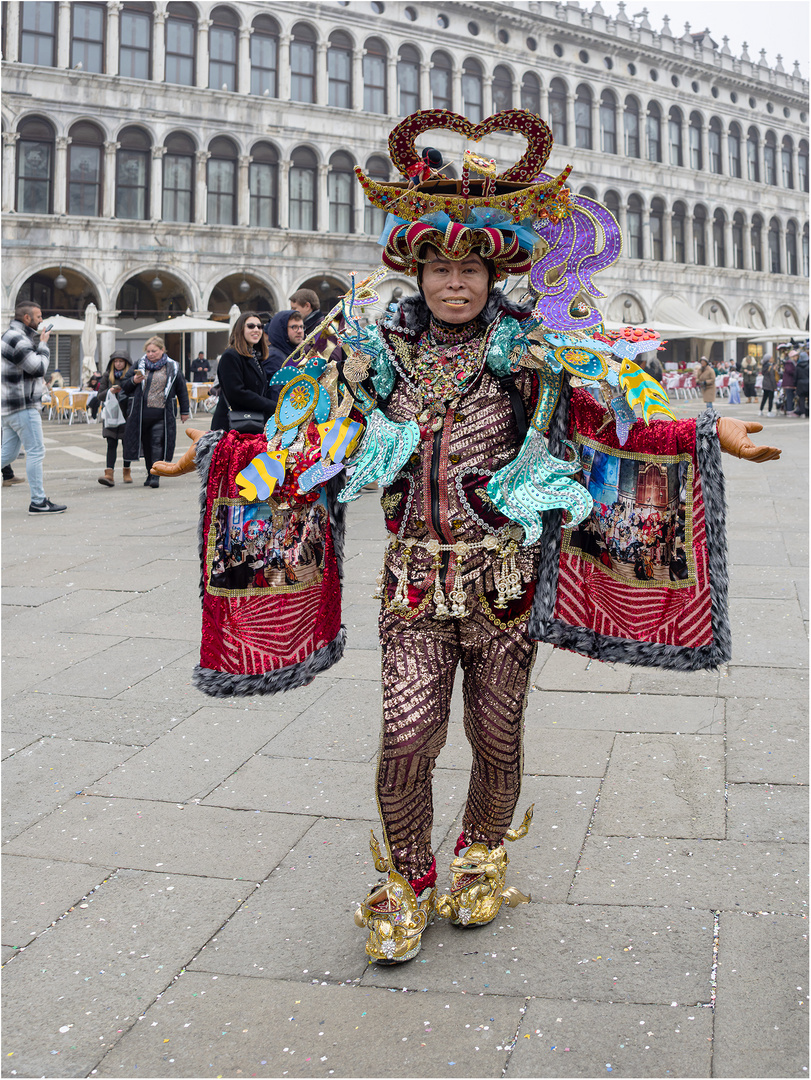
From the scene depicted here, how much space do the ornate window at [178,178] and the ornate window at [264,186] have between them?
6.79ft

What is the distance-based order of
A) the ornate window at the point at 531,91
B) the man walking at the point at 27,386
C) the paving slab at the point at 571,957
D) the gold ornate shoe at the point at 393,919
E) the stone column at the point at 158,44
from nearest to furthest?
the paving slab at the point at 571,957
the gold ornate shoe at the point at 393,919
the man walking at the point at 27,386
the stone column at the point at 158,44
the ornate window at the point at 531,91

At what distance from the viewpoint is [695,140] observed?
4459 centimetres

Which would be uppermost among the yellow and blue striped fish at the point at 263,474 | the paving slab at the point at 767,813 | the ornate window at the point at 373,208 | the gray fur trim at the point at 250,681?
the ornate window at the point at 373,208

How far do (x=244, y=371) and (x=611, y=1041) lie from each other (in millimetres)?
5577

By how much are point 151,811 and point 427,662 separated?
4.43ft

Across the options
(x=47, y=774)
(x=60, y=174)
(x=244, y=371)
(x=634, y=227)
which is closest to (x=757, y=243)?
(x=634, y=227)

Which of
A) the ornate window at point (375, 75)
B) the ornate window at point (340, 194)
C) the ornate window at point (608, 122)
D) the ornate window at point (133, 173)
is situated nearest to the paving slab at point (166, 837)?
the ornate window at point (133, 173)

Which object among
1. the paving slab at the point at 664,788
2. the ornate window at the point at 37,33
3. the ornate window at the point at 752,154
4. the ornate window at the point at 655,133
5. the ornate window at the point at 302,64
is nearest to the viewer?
the paving slab at the point at 664,788

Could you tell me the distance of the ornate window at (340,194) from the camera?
1342 inches

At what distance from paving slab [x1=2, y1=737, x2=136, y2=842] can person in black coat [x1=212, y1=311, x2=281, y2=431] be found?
3324 mm

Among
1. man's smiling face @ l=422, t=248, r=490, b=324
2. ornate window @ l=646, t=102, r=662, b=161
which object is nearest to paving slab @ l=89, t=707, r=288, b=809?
man's smiling face @ l=422, t=248, r=490, b=324

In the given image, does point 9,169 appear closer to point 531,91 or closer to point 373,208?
point 373,208

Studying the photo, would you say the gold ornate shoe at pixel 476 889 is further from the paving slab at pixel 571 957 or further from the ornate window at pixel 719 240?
the ornate window at pixel 719 240

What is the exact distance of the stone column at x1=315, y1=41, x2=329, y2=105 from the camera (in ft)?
110
